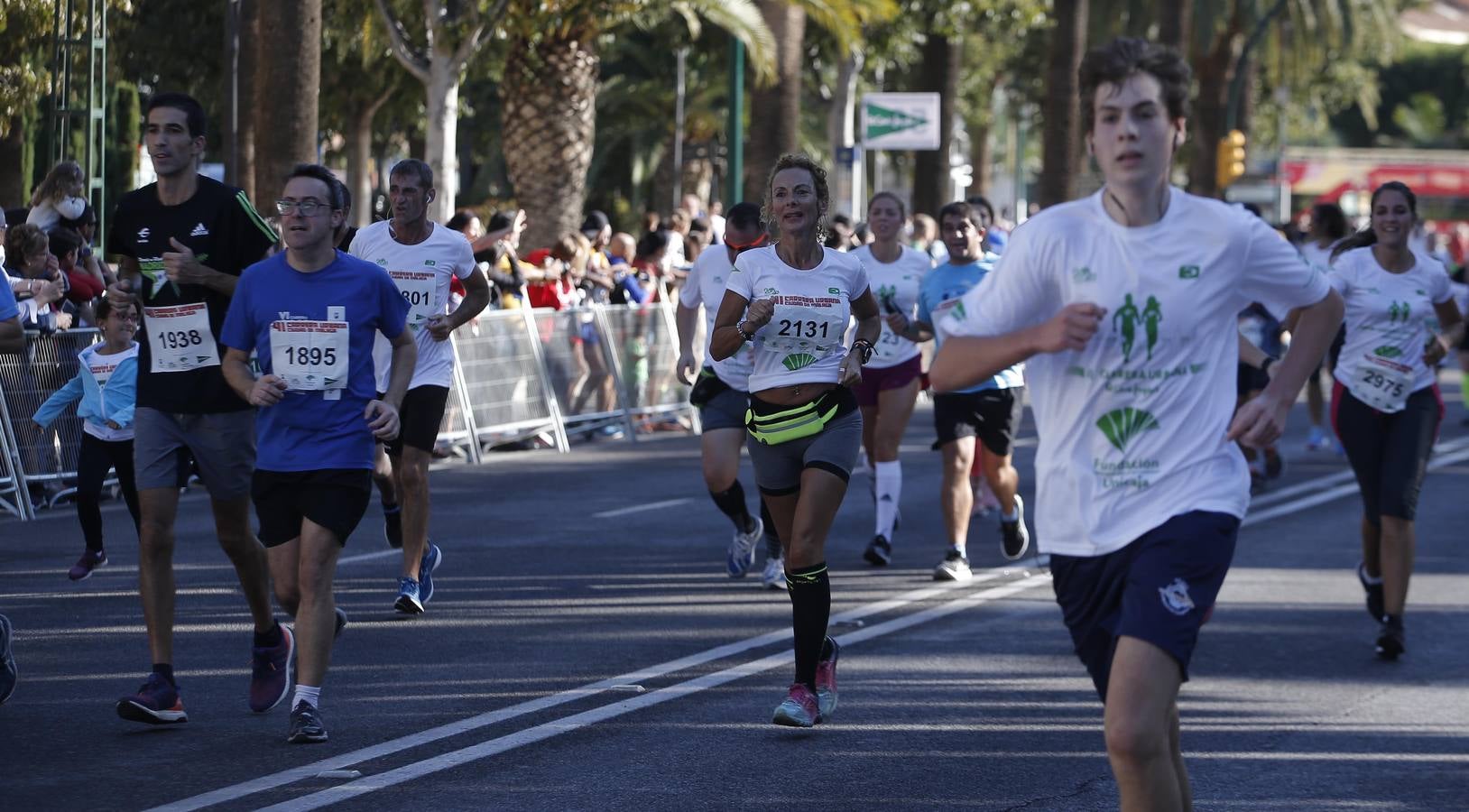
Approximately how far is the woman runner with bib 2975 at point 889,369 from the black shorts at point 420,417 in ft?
9.04

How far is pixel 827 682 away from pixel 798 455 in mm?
801

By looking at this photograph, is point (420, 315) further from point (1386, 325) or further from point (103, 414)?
point (1386, 325)

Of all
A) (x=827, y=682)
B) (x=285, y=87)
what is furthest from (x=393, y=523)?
(x=285, y=87)

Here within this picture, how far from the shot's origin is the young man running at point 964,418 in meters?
10.8

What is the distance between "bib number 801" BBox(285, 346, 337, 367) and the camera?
21.7ft

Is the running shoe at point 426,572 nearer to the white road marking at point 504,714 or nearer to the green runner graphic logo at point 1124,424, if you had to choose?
the white road marking at point 504,714

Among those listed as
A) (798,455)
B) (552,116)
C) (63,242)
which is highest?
(552,116)

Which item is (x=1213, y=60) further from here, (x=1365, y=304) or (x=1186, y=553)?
(x=1186, y=553)

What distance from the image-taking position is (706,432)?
32.7 ft

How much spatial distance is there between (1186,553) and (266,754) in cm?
323

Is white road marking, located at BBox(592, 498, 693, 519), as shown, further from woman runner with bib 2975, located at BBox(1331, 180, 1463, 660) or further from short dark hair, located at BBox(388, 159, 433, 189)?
woman runner with bib 2975, located at BBox(1331, 180, 1463, 660)

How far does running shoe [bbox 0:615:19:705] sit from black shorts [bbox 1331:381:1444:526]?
17.5 ft

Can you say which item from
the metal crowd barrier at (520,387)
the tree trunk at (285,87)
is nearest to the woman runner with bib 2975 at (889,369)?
the metal crowd barrier at (520,387)

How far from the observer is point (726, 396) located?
9750 mm
